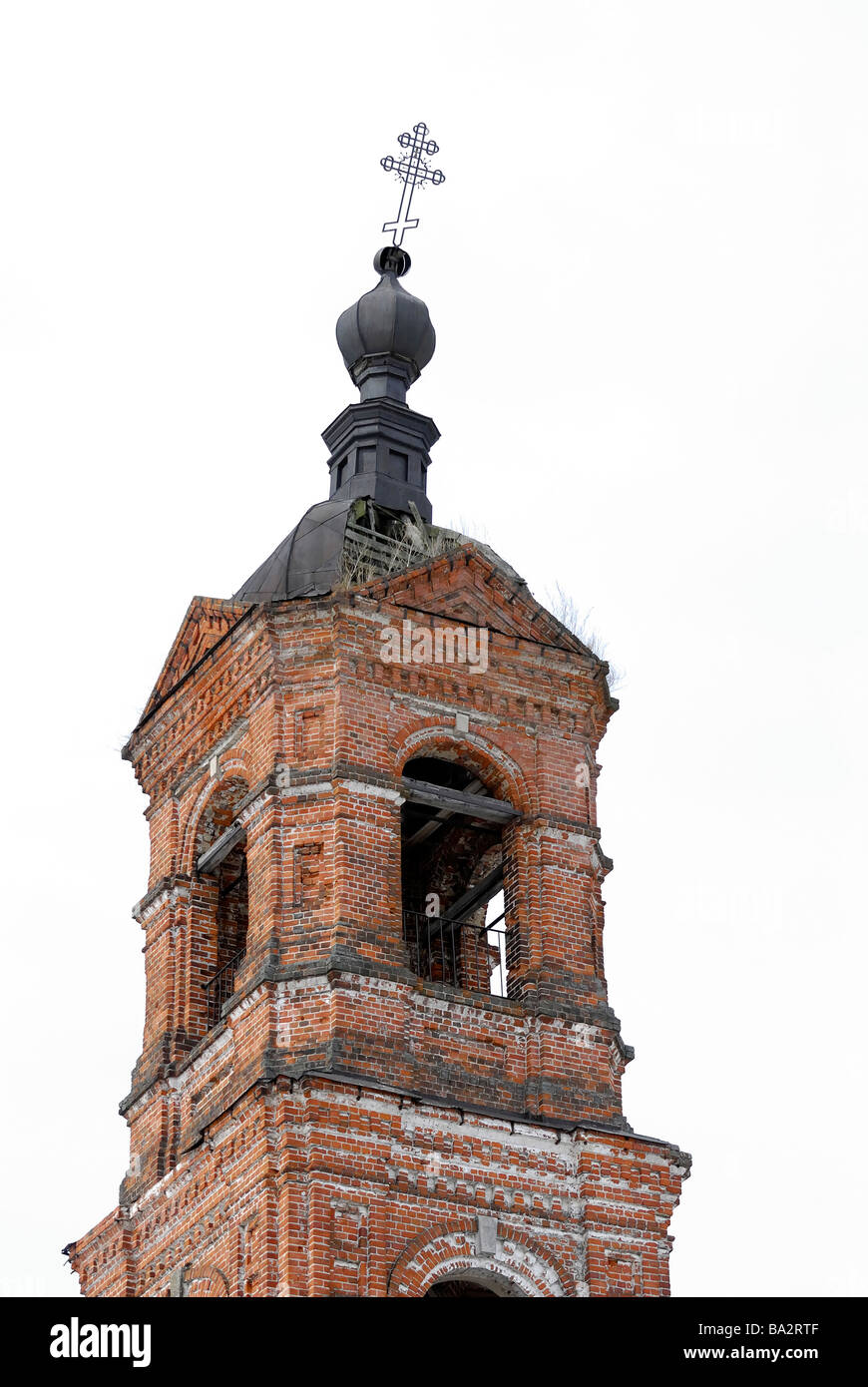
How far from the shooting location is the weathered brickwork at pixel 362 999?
25.7 metres

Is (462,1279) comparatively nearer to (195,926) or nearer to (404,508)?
(195,926)

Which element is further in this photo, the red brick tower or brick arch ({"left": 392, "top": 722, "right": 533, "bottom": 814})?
brick arch ({"left": 392, "top": 722, "right": 533, "bottom": 814})

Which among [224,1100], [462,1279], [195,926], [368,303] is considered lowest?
[462,1279]

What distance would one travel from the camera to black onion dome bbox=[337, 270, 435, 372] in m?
33.8

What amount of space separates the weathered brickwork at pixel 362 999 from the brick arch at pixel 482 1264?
0.02m

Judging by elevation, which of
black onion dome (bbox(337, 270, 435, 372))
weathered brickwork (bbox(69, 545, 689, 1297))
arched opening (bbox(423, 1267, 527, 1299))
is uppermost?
black onion dome (bbox(337, 270, 435, 372))

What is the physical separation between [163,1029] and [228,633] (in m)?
3.92

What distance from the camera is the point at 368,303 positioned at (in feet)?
112

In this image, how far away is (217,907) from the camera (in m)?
29.5

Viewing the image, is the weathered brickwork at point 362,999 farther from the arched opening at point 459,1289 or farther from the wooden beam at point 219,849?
the arched opening at point 459,1289

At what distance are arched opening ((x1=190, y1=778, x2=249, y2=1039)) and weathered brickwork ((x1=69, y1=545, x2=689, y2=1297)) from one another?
3 centimetres

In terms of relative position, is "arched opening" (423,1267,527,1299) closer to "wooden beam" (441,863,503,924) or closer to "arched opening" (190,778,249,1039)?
"arched opening" (190,778,249,1039)

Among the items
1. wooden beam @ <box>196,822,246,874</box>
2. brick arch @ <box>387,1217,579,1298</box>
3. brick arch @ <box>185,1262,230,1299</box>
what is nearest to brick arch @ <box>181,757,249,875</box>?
wooden beam @ <box>196,822,246,874</box>

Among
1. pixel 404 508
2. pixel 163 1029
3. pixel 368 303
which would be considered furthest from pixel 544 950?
pixel 368 303
